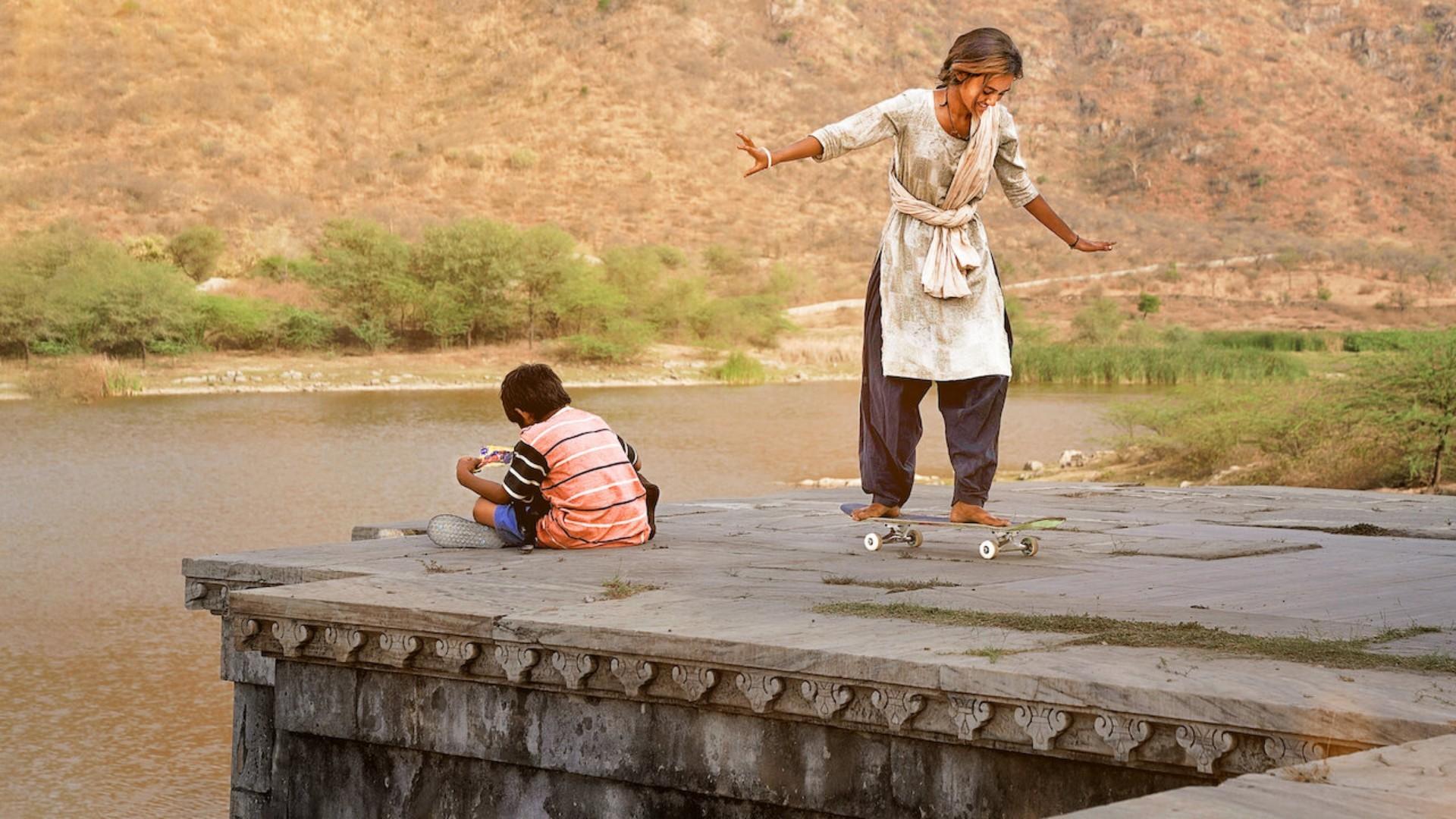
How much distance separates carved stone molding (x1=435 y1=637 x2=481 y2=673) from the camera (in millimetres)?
4363

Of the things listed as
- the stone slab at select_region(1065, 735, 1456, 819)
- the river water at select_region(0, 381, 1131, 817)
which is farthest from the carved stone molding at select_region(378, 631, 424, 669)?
the river water at select_region(0, 381, 1131, 817)

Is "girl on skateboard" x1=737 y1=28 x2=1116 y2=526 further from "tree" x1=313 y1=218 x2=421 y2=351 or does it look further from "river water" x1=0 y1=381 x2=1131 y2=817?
"tree" x1=313 y1=218 x2=421 y2=351

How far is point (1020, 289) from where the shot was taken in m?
68.9

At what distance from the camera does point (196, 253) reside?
191 ft

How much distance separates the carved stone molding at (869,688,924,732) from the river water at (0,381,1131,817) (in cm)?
496

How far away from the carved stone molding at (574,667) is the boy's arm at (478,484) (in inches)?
72.6

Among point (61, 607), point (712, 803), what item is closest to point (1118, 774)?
point (712, 803)

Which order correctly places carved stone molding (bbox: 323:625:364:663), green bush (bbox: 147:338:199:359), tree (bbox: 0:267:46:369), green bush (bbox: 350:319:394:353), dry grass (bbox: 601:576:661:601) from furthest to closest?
green bush (bbox: 350:319:394:353)
green bush (bbox: 147:338:199:359)
tree (bbox: 0:267:46:369)
dry grass (bbox: 601:576:661:601)
carved stone molding (bbox: 323:625:364:663)

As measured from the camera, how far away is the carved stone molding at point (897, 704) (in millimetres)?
3605

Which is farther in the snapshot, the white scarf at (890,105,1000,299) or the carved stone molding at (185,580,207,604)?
the white scarf at (890,105,1000,299)

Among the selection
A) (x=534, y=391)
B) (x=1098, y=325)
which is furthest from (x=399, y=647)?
(x=1098, y=325)

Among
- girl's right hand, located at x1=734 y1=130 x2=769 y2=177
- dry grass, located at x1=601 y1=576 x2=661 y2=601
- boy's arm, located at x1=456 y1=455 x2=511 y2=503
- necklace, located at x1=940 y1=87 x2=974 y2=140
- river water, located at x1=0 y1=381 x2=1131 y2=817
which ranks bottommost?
river water, located at x1=0 y1=381 x2=1131 y2=817

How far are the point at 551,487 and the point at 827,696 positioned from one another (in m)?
2.43

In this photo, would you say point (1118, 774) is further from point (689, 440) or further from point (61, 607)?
point (689, 440)
